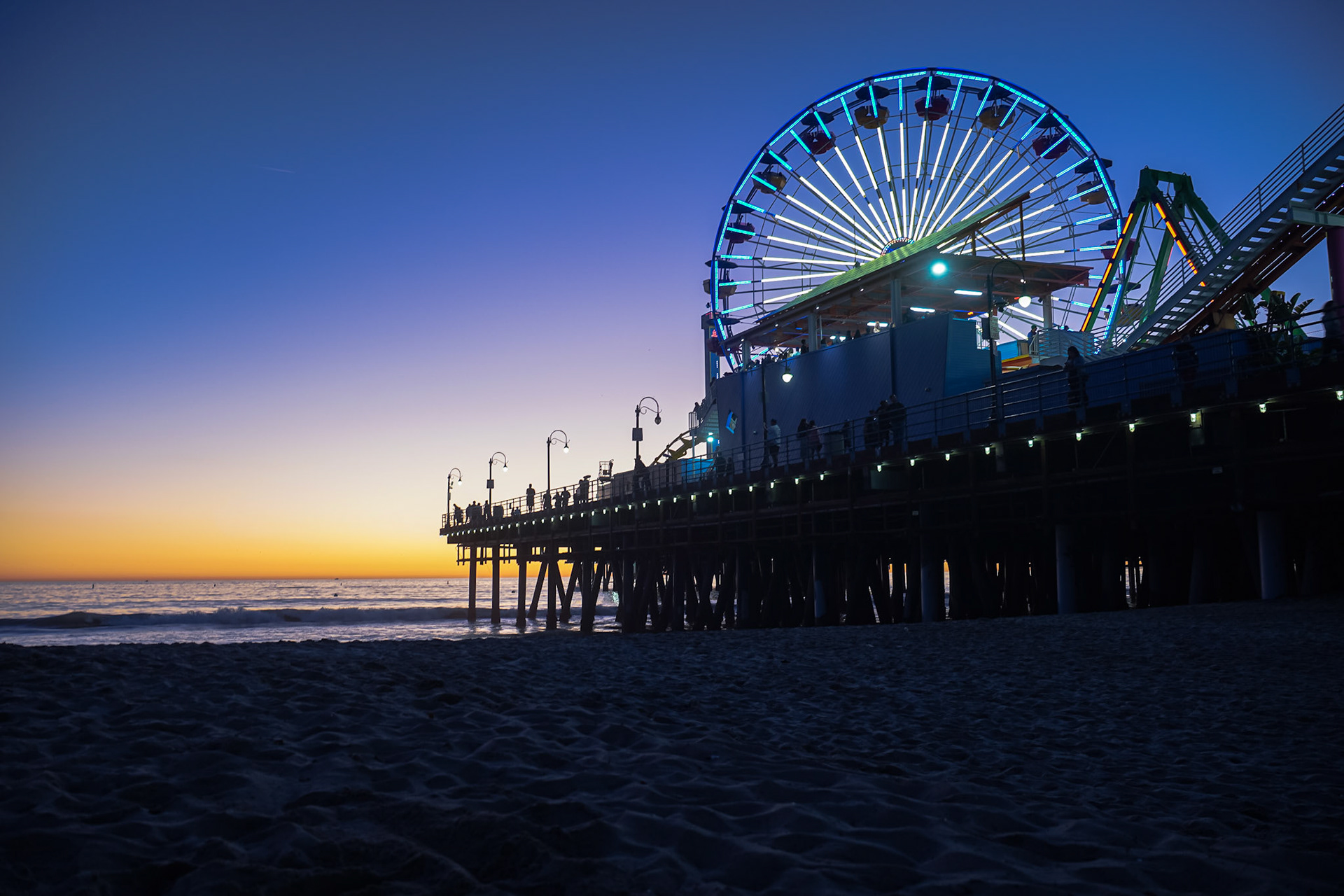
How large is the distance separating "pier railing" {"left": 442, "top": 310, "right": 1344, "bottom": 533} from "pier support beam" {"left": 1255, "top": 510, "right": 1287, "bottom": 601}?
2.33 metres

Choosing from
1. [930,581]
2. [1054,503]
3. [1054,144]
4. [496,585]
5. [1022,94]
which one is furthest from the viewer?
[496,585]

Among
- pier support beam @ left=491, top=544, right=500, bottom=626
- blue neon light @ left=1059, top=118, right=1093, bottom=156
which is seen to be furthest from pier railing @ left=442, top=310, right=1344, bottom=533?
pier support beam @ left=491, top=544, right=500, bottom=626

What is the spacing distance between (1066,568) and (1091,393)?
540 cm

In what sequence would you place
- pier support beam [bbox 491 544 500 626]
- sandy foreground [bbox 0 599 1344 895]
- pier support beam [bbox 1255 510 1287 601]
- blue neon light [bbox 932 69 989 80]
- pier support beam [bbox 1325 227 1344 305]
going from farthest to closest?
1. pier support beam [bbox 491 544 500 626]
2. blue neon light [bbox 932 69 989 80]
3. pier support beam [bbox 1325 227 1344 305]
4. pier support beam [bbox 1255 510 1287 601]
5. sandy foreground [bbox 0 599 1344 895]

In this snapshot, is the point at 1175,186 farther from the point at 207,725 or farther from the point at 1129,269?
the point at 207,725

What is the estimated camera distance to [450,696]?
22.8 feet

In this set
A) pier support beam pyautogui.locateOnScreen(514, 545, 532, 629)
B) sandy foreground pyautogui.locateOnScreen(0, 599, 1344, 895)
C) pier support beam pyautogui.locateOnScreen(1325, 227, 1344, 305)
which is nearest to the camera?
sandy foreground pyautogui.locateOnScreen(0, 599, 1344, 895)

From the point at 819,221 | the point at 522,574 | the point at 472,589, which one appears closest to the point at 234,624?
the point at 472,589

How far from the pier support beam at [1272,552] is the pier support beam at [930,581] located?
644cm

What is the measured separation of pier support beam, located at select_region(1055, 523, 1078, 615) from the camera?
60.2 ft

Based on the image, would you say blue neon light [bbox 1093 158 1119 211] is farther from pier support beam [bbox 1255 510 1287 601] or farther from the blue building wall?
pier support beam [bbox 1255 510 1287 601]

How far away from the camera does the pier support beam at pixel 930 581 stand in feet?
68.6

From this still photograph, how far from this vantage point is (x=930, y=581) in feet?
69.2

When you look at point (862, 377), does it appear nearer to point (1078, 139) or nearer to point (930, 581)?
point (930, 581)
